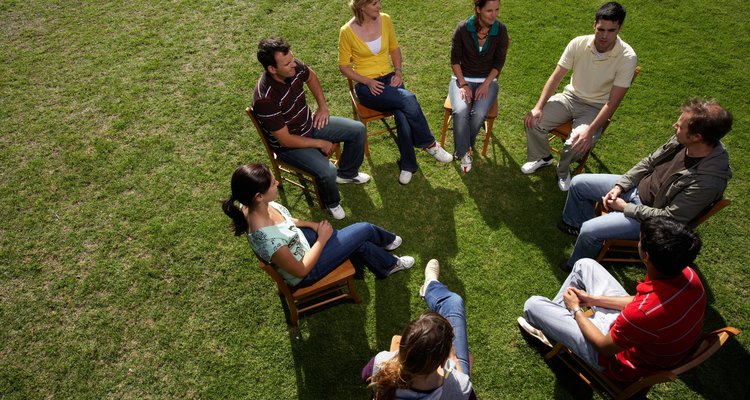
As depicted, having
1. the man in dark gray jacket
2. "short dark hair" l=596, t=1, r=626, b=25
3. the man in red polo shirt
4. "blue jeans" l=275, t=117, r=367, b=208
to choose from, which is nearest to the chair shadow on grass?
"blue jeans" l=275, t=117, r=367, b=208

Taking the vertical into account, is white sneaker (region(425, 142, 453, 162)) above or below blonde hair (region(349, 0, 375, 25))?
below

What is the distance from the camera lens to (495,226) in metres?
4.85

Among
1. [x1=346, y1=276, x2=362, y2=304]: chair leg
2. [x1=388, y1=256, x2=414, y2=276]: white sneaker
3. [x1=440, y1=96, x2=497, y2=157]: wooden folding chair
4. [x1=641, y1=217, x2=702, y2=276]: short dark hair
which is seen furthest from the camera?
[x1=440, y1=96, x2=497, y2=157]: wooden folding chair

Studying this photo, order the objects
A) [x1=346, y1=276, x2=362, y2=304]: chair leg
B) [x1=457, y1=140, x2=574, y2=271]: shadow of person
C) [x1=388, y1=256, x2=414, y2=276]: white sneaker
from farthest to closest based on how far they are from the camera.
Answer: [x1=457, y1=140, x2=574, y2=271]: shadow of person, [x1=388, y1=256, x2=414, y2=276]: white sneaker, [x1=346, y1=276, x2=362, y2=304]: chair leg

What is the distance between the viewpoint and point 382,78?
17.3 ft

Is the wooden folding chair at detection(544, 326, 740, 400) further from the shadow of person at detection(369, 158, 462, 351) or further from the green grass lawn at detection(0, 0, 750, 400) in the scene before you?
the shadow of person at detection(369, 158, 462, 351)

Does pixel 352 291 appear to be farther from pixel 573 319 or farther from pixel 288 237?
pixel 573 319

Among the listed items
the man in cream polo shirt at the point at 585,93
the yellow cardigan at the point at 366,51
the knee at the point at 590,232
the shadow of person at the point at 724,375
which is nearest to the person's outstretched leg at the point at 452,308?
the knee at the point at 590,232

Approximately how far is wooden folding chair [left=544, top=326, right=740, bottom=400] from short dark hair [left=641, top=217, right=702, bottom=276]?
0.46 m

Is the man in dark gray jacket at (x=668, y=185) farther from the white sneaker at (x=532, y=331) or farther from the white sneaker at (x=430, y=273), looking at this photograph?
the white sneaker at (x=430, y=273)

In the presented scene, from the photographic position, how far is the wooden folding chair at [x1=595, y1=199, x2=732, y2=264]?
11.7 ft

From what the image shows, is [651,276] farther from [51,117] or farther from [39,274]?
[51,117]

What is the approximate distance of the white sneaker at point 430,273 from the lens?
163 inches

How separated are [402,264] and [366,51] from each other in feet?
8.06
